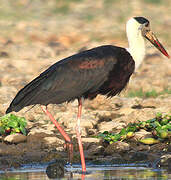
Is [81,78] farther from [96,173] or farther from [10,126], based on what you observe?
[10,126]

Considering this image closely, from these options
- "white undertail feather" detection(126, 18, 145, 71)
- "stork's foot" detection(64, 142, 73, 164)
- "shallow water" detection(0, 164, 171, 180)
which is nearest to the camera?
"shallow water" detection(0, 164, 171, 180)

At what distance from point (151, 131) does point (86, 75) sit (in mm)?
1509

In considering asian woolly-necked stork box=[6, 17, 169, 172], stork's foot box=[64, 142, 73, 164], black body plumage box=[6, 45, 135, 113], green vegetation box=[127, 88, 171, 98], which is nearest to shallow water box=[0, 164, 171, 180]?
stork's foot box=[64, 142, 73, 164]

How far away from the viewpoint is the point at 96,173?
22.3 ft

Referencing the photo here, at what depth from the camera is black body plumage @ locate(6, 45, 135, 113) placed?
739 centimetres

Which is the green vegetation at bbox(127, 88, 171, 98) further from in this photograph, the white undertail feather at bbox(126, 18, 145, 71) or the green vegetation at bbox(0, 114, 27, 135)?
the white undertail feather at bbox(126, 18, 145, 71)

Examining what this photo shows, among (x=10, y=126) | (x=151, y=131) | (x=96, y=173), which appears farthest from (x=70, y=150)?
(x=10, y=126)

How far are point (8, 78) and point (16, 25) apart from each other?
694 cm

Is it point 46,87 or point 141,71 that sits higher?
point 46,87

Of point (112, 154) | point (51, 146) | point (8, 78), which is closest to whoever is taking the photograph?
point (112, 154)

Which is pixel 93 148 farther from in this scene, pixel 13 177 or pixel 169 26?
pixel 169 26

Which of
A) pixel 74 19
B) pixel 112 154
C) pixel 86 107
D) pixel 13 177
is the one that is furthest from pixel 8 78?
pixel 74 19

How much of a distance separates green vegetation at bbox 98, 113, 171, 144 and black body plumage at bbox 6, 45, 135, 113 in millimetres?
895

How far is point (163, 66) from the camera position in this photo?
15234mm
